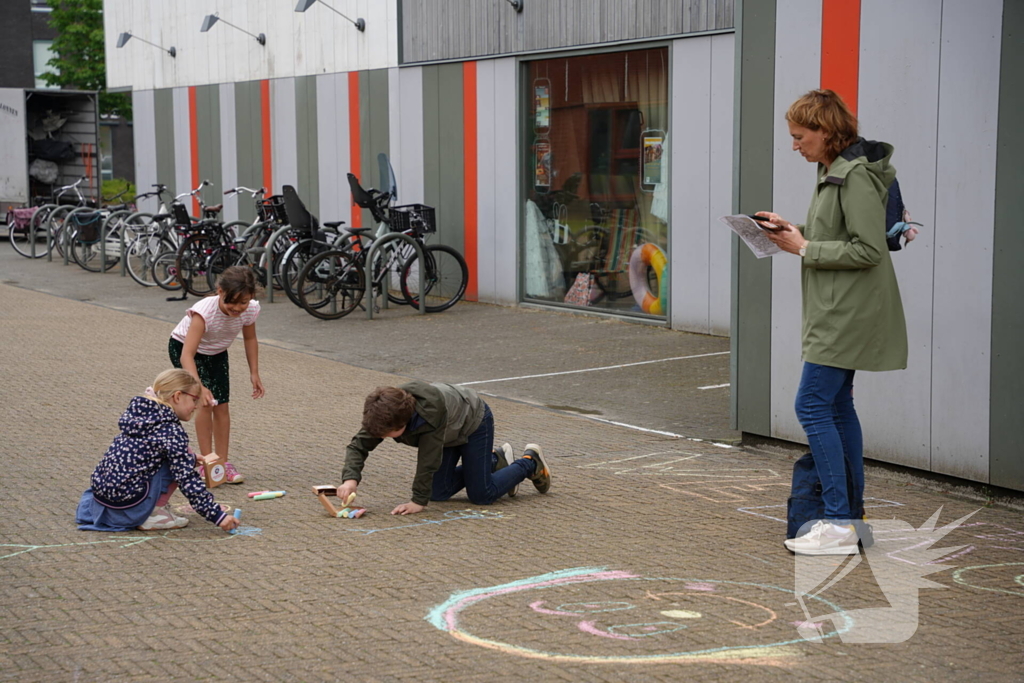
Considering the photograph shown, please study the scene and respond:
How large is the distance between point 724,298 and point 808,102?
22.6ft

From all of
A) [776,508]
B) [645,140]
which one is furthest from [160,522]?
[645,140]

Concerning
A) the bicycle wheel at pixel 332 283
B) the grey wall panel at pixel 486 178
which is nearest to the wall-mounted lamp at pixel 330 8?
the grey wall panel at pixel 486 178

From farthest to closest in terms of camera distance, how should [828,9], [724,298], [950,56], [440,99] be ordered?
[440,99], [724,298], [828,9], [950,56]

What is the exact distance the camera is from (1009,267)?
5660 millimetres

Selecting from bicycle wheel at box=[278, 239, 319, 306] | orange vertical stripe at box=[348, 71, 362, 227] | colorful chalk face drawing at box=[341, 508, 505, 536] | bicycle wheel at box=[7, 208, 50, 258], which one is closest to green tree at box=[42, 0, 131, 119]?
bicycle wheel at box=[7, 208, 50, 258]

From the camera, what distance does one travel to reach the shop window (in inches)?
491

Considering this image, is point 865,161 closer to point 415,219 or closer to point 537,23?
point 537,23

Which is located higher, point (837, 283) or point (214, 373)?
point (837, 283)

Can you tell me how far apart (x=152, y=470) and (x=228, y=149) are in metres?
15.5

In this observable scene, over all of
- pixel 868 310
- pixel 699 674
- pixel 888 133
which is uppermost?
pixel 888 133

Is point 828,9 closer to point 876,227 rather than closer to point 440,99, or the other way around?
point 876,227

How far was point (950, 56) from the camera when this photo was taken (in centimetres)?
589

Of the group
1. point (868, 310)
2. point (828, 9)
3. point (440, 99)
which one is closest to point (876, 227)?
point (868, 310)

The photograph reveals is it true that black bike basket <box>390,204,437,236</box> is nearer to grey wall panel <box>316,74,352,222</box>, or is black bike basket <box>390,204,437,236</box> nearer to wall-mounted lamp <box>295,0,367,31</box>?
grey wall panel <box>316,74,352,222</box>
